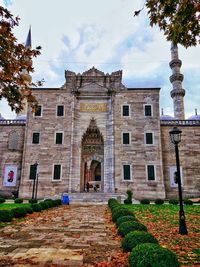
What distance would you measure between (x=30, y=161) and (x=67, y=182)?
4.84 m

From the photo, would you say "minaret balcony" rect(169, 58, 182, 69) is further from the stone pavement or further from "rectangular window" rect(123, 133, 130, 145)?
the stone pavement

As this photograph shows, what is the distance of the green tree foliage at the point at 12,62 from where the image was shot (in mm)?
6512

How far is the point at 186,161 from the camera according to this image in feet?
86.0

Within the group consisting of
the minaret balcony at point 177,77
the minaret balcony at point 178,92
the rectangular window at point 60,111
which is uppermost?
the minaret balcony at point 177,77

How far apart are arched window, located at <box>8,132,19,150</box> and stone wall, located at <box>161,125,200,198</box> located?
56.0 ft

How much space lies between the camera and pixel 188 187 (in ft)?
83.6

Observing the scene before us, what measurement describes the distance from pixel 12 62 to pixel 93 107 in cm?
2069

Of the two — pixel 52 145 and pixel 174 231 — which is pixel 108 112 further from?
pixel 174 231

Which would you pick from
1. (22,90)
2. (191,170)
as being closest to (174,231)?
(22,90)

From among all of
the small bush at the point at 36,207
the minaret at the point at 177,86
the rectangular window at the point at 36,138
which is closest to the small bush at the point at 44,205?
the small bush at the point at 36,207

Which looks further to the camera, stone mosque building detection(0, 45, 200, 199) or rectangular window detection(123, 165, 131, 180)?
rectangular window detection(123, 165, 131, 180)

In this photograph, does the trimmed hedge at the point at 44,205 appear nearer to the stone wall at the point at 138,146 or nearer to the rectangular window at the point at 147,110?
the stone wall at the point at 138,146

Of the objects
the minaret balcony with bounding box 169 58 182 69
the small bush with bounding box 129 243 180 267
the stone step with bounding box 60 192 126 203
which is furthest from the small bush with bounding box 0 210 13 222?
the minaret balcony with bounding box 169 58 182 69

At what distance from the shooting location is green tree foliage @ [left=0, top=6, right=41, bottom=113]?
6.51 m
